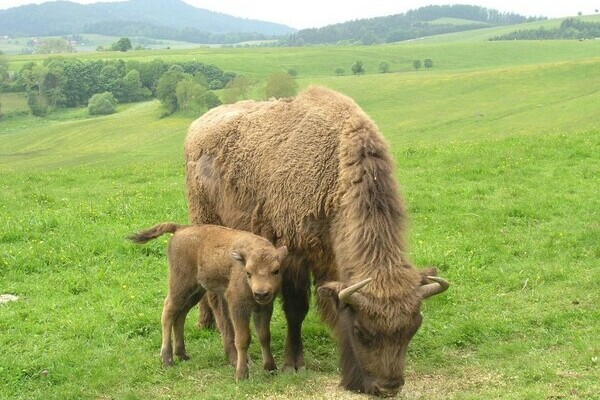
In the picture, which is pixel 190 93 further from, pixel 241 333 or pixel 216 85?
pixel 241 333

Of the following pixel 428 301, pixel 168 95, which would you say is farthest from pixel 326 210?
pixel 168 95

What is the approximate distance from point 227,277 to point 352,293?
157 cm

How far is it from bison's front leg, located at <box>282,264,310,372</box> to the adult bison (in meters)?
0.01

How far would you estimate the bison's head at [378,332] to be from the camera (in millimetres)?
6977

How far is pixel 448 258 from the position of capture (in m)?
12.4

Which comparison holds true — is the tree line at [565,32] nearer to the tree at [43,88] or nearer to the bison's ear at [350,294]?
the tree at [43,88]

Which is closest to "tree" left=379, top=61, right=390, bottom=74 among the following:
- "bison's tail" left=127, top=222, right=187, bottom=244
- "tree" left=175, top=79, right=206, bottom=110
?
"tree" left=175, top=79, right=206, bottom=110

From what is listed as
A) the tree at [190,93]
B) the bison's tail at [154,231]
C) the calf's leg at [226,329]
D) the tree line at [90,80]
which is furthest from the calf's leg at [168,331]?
the tree line at [90,80]

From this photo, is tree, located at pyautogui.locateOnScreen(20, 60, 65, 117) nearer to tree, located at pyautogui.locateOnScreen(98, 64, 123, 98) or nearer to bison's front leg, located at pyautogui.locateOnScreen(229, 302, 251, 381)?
tree, located at pyautogui.locateOnScreen(98, 64, 123, 98)

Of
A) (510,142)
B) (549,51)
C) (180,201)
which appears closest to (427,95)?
(549,51)

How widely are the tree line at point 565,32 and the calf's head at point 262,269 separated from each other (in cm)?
16083

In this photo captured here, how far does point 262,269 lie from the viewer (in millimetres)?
7543

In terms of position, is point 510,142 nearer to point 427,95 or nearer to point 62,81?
point 427,95

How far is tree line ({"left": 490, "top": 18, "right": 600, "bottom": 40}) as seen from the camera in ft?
520
